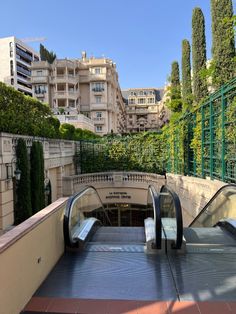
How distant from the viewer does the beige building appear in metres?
48.6

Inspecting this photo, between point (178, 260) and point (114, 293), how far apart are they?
1311 mm

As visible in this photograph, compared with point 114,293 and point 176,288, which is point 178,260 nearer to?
point 176,288

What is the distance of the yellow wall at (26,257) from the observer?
254cm

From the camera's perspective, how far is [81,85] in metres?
51.6

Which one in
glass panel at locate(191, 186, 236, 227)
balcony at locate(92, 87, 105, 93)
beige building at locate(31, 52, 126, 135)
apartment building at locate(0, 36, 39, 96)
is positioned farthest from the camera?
apartment building at locate(0, 36, 39, 96)

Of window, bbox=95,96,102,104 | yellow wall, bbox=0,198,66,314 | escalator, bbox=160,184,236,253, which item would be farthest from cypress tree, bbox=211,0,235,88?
window, bbox=95,96,102,104

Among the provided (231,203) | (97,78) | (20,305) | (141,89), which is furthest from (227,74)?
(141,89)

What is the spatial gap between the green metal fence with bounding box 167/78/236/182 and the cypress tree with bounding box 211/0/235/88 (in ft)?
7.09

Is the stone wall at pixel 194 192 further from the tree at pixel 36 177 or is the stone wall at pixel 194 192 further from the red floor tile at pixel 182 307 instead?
the tree at pixel 36 177

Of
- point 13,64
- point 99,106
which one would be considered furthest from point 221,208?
point 13,64

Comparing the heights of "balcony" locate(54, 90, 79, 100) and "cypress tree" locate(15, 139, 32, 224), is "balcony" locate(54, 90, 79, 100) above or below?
above

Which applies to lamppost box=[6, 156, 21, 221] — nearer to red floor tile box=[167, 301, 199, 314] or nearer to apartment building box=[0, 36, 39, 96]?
red floor tile box=[167, 301, 199, 314]

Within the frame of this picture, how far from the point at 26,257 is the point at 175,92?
80.0 ft

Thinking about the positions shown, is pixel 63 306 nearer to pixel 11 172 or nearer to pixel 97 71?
pixel 11 172
